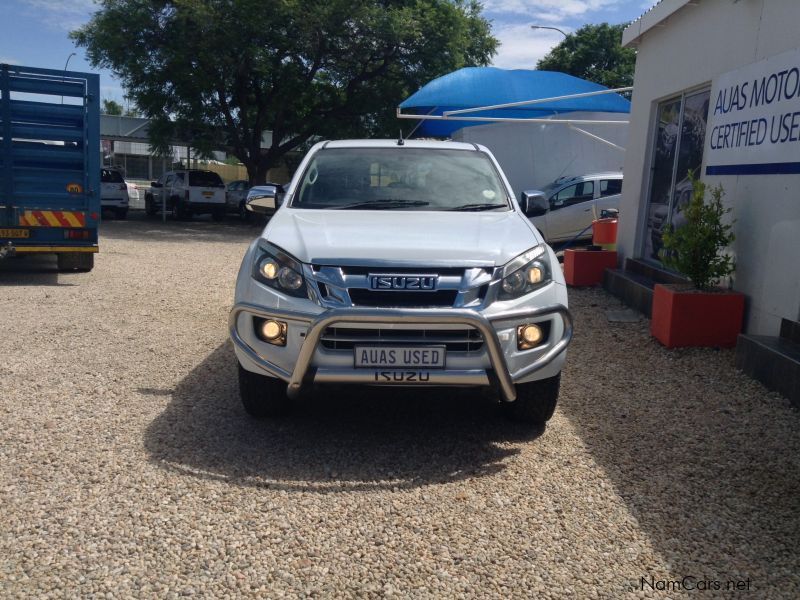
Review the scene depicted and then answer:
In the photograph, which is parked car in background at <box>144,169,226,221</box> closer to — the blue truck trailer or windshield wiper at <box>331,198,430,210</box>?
the blue truck trailer

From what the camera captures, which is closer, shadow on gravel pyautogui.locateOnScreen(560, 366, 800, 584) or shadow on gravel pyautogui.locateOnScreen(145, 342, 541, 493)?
shadow on gravel pyautogui.locateOnScreen(560, 366, 800, 584)

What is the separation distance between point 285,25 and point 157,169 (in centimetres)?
4353

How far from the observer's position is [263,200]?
6055mm

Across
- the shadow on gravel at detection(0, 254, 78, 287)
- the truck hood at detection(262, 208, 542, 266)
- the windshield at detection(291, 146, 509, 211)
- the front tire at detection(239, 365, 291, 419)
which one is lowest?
the shadow on gravel at detection(0, 254, 78, 287)

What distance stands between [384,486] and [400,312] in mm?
874

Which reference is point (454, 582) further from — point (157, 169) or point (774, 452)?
point (157, 169)

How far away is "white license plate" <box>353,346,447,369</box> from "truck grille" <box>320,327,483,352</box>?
0.03 metres

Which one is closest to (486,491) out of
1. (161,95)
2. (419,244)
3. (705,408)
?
(419,244)

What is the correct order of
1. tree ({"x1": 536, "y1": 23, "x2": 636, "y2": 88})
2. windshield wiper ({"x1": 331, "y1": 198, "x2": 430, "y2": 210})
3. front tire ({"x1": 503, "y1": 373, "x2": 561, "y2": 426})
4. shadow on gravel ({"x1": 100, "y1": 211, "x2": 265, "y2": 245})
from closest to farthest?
1. front tire ({"x1": 503, "y1": 373, "x2": 561, "y2": 426})
2. windshield wiper ({"x1": 331, "y1": 198, "x2": 430, "y2": 210})
3. shadow on gravel ({"x1": 100, "y1": 211, "x2": 265, "y2": 245})
4. tree ({"x1": 536, "y1": 23, "x2": 636, "y2": 88})

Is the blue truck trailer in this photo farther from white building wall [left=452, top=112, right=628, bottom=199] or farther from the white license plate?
white building wall [left=452, top=112, right=628, bottom=199]

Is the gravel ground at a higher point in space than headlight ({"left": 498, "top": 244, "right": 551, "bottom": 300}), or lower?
lower

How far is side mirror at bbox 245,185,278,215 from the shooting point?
6.02 meters

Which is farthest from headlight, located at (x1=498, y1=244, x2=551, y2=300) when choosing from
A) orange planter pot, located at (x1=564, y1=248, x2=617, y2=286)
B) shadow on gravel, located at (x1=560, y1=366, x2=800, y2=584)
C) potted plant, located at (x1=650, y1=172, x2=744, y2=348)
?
orange planter pot, located at (x1=564, y1=248, x2=617, y2=286)

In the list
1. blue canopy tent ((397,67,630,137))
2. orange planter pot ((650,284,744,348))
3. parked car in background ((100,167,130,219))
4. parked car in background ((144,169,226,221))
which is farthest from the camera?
parked car in background ((144,169,226,221))
